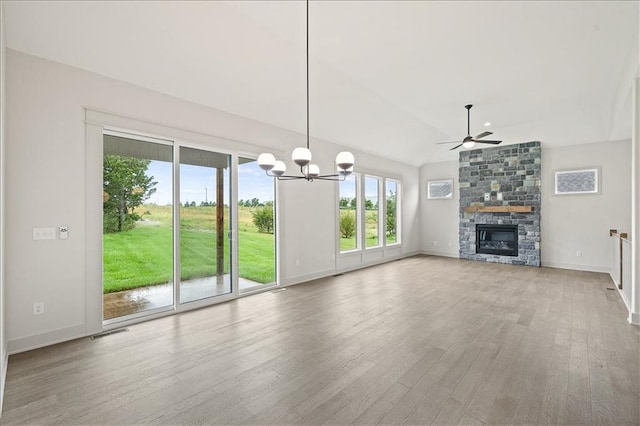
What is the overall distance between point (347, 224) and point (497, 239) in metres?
4.44

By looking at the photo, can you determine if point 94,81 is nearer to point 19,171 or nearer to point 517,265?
point 19,171

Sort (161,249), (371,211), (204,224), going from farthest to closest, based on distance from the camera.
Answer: (371,211)
(204,224)
(161,249)

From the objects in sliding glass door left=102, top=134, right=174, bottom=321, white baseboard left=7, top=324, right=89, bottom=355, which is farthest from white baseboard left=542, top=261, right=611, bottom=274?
white baseboard left=7, top=324, right=89, bottom=355

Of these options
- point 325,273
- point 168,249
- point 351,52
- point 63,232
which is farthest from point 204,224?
point 351,52

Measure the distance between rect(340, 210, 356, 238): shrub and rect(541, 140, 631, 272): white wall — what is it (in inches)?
194

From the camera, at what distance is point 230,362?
2826 mm

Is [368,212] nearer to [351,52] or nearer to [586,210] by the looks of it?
[351,52]

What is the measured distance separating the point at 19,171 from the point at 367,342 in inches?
157

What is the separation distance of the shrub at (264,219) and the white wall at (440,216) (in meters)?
6.20

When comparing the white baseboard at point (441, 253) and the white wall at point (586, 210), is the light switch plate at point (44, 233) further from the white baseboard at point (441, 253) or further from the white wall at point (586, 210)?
the white wall at point (586, 210)

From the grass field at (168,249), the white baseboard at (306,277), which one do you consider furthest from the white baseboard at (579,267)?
the grass field at (168,249)

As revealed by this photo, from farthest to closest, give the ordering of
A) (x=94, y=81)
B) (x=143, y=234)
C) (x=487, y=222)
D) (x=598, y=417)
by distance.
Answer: (x=487, y=222)
(x=143, y=234)
(x=94, y=81)
(x=598, y=417)

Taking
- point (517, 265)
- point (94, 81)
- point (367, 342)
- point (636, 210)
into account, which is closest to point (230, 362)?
point (367, 342)

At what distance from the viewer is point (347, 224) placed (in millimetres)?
7398
